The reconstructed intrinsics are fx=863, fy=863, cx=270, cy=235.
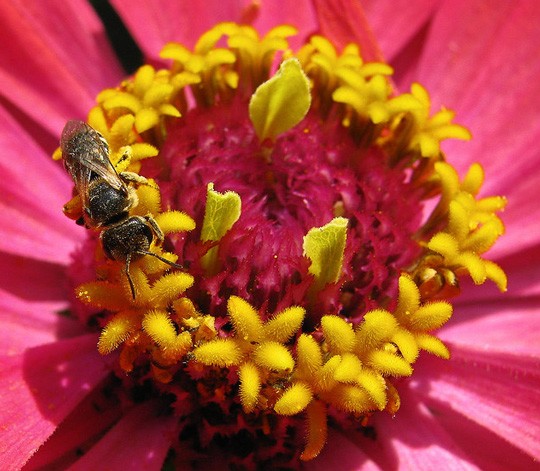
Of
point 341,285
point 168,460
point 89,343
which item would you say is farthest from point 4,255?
point 341,285

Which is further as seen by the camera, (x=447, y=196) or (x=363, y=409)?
(x=447, y=196)

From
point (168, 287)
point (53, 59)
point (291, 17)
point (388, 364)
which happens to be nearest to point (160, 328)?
point (168, 287)

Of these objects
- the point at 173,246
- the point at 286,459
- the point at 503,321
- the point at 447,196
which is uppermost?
the point at 173,246

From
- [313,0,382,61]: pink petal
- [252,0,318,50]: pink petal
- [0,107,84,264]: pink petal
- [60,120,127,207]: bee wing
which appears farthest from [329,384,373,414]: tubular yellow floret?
[252,0,318,50]: pink petal

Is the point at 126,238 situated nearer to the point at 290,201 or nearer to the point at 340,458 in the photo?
the point at 290,201

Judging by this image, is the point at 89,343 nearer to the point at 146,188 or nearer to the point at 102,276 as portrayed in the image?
the point at 102,276

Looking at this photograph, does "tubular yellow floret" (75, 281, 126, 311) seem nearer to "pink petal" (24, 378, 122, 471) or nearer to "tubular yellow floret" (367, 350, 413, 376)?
"pink petal" (24, 378, 122, 471)

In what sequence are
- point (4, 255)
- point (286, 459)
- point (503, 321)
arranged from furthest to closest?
A: point (503, 321), point (4, 255), point (286, 459)

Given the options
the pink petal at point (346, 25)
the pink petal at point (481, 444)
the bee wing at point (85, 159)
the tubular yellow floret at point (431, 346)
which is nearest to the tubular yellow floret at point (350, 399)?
the tubular yellow floret at point (431, 346)
